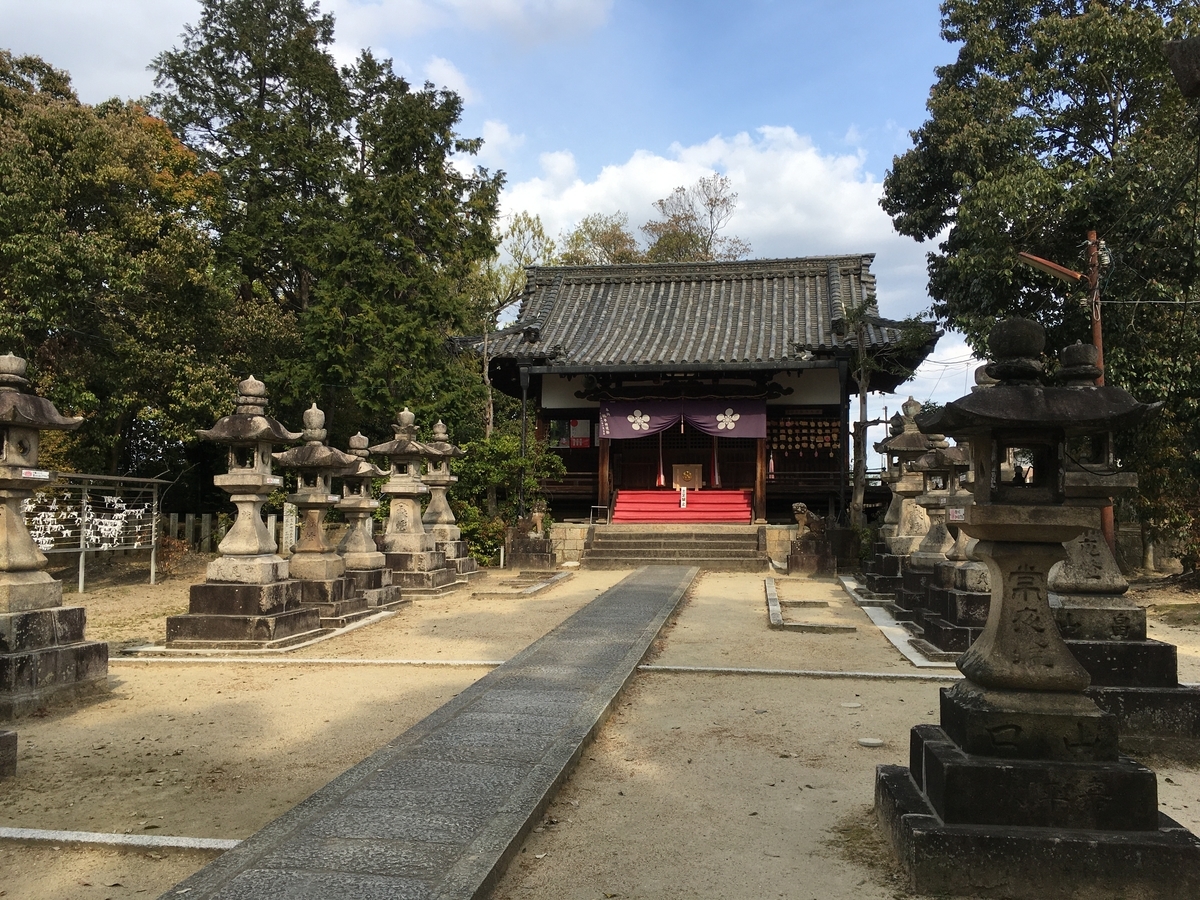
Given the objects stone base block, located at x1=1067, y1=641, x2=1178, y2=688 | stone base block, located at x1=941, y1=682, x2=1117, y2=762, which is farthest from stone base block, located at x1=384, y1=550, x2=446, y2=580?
stone base block, located at x1=941, y1=682, x2=1117, y2=762

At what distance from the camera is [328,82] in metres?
21.9

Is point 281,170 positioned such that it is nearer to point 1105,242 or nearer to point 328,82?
point 328,82

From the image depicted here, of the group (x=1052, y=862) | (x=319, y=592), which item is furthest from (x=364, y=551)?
(x=1052, y=862)

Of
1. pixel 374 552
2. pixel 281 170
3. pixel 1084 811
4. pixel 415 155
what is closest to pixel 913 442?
pixel 374 552

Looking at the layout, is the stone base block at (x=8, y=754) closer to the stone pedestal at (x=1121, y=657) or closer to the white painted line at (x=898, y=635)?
the stone pedestal at (x=1121, y=657)

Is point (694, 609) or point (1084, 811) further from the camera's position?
point (694, 609)

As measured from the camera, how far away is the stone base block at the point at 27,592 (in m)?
6.16

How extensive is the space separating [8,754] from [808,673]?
5.99 m

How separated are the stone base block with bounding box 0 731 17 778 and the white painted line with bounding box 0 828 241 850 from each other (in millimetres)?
980

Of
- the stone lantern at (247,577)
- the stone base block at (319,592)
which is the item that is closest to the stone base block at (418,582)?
the stone base block at (319,592)

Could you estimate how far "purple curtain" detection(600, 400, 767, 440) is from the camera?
20.6m

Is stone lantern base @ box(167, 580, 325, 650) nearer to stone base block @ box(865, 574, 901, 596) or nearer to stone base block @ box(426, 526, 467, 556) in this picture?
stone base block @ box(426, 526, 467, 556)

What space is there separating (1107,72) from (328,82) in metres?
18.1

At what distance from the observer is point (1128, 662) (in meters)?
5.43
